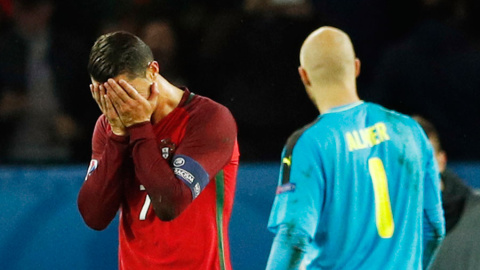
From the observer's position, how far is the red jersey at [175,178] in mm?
2562

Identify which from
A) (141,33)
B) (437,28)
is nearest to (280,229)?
(141,33)

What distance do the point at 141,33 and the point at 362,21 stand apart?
1.36 meters

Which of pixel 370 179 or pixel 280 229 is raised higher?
pixel 370 179

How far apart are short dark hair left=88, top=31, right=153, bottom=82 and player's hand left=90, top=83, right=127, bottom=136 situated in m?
0.03

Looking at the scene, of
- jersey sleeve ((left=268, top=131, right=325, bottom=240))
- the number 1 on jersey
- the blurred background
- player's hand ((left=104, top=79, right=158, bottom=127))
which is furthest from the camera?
the blurred background

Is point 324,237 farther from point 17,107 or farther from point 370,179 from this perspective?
point 17,107

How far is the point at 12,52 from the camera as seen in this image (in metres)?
5.04

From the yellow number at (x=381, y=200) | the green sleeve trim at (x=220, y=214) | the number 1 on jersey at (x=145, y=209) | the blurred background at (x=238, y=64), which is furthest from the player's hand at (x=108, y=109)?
the blurred background at (x=238, y=64)

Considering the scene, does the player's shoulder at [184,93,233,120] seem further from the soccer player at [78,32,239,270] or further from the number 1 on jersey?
the number 1 on jersey

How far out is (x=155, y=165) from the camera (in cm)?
252

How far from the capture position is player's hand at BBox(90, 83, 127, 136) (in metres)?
2.54

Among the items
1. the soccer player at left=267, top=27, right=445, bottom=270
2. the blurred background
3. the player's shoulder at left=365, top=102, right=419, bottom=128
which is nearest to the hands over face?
the soccer player at left=267, top=27, right=445, bottom=270

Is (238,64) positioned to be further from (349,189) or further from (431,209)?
(349,189)

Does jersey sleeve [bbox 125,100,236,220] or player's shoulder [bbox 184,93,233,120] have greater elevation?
player's shoulder [bbox 184,93,233,120]
